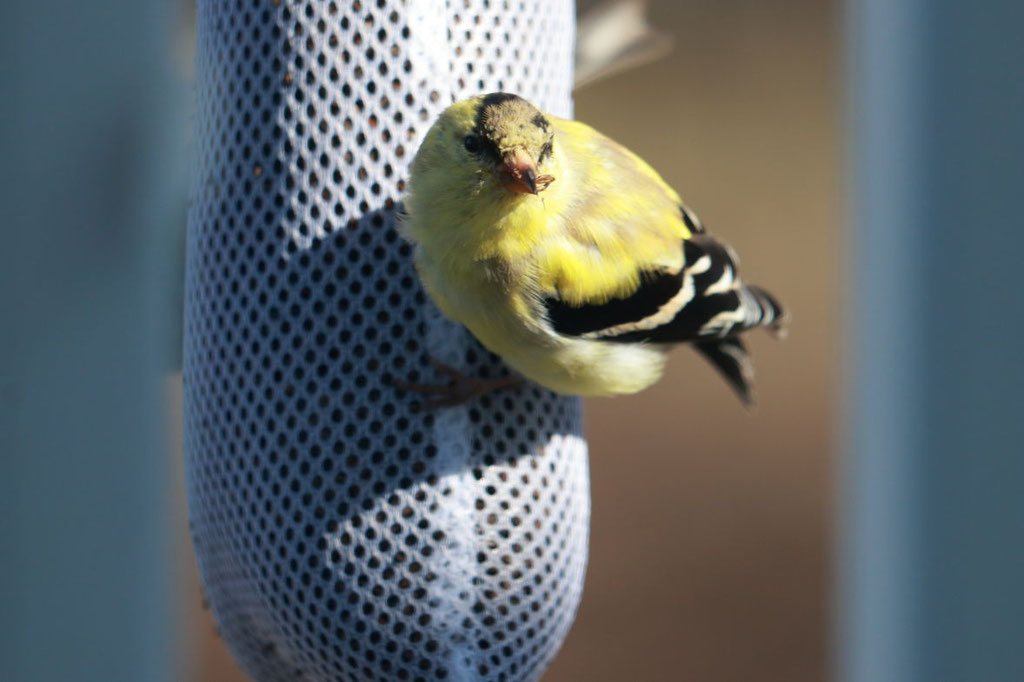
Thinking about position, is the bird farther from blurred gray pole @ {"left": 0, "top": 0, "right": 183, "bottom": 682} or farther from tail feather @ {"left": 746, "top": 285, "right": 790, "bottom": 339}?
blurred gray pole @ {"left": 0, "top": 0, "right": 183, "bottom": 682}

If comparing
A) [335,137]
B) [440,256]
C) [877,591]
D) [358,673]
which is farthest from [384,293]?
Result: [877,591]

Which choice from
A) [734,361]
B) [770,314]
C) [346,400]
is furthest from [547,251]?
[734,361]

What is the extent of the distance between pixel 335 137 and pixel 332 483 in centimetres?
77

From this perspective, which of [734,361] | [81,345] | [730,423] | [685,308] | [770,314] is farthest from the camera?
[730,423]

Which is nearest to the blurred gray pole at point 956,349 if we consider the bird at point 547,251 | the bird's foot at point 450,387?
the bird at point 547,251

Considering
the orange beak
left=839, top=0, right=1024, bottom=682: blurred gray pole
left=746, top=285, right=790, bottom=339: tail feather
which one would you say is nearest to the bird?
the orange beak

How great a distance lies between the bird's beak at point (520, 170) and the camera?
238 centimetres

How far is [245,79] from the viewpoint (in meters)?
2.62

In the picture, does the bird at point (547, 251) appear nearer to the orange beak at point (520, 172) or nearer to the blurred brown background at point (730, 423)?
the orange beak at point (520, 172)

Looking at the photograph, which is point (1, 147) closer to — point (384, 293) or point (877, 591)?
point (384, 293)

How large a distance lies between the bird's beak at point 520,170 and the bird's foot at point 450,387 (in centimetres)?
45

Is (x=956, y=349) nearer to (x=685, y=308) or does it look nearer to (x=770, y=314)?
(x=770, y=314)

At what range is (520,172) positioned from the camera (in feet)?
7.83

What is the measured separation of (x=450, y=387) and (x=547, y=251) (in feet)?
1.23
